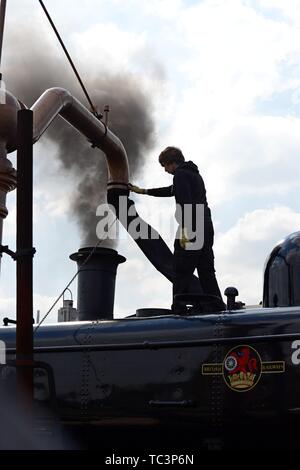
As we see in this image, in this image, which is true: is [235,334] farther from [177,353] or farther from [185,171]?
[185,171]

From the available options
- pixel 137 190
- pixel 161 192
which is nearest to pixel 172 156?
pixel 161 192

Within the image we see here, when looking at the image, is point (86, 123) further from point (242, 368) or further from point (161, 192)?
point (242, 368)

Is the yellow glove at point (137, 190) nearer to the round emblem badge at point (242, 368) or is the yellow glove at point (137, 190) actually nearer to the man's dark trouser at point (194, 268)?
the man's dark trouser at point (194, 268)

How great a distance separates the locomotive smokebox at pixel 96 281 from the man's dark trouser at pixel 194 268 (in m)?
0.92

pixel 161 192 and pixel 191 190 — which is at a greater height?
pixel 161 192

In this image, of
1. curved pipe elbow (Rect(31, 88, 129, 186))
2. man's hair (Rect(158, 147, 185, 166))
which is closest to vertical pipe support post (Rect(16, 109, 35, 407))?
man's hair (Rect(158, 147, 185, 166))

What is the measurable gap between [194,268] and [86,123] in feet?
7.66

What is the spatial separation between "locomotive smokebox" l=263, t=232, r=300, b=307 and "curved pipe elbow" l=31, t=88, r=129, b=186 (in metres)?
2.19

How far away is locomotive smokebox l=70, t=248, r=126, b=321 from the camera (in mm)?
6480

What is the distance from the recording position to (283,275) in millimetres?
5496

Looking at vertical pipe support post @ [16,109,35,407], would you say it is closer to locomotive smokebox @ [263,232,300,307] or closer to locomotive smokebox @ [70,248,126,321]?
locomotive smokebox @ [263,232,300,307]

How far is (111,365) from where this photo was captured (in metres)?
5.23

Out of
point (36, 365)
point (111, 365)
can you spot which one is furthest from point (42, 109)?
point (36, 365)

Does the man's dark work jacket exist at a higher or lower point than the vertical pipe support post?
higher
